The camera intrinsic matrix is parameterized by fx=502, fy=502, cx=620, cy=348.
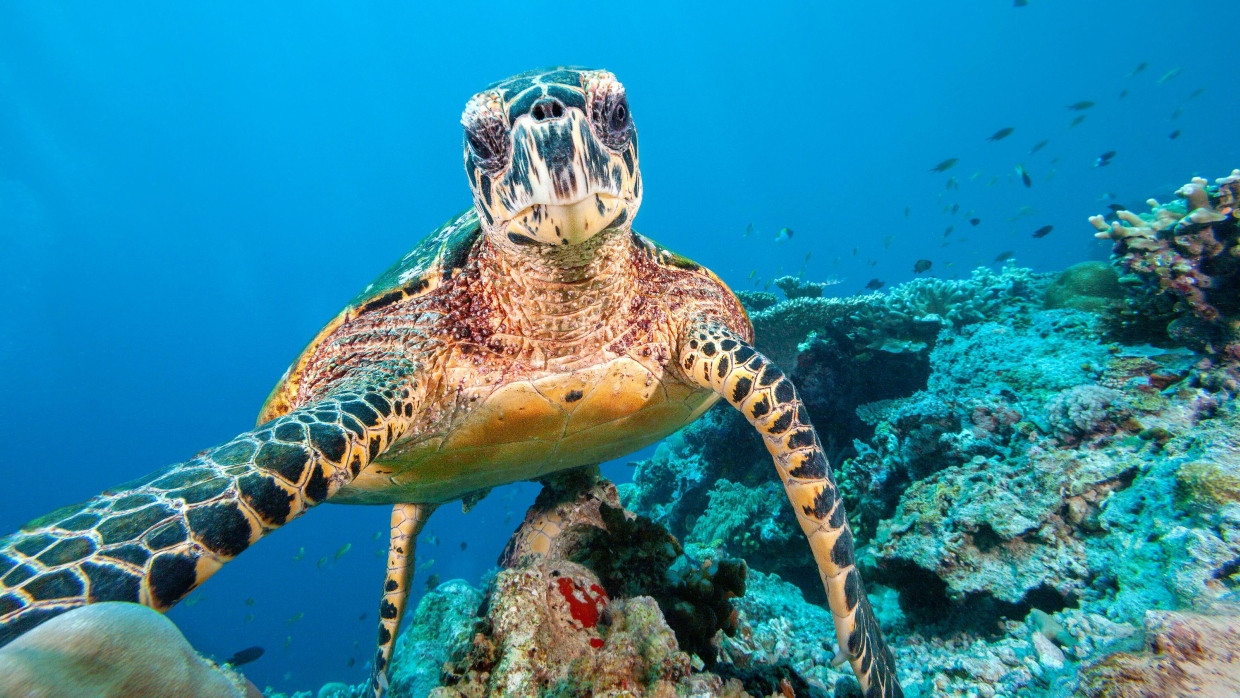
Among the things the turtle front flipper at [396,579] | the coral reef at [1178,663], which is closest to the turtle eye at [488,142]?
the coral reef at [1178,663]

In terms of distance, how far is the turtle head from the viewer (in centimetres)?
161

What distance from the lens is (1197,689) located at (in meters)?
1.12

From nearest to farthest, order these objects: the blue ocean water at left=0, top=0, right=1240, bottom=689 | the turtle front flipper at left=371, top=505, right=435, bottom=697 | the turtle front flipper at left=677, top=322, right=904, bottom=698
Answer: the turtle front flipper at left=677, top=322, right=904, bottom=698, the turtle front flipper at left=371, top=505, right=435, bottom=697, the blue ocean water at left=0, top=0, right=1240, bottom=689

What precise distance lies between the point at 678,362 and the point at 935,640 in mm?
1779

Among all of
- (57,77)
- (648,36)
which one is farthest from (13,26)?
(648,36)

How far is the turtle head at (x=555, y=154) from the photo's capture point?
161 cm

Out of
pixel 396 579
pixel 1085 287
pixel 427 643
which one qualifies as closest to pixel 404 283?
pixel 396 579

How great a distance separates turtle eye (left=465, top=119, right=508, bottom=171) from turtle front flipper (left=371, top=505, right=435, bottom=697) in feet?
9.53

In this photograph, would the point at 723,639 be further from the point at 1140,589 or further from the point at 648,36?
the point at 648,36

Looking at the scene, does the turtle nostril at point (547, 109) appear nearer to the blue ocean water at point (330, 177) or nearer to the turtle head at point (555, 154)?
the turtle head at point (555, 154)

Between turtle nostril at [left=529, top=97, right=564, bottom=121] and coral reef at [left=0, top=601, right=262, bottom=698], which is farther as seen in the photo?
turtle nostril at [left=529, top=97, right=564, bottom=121]

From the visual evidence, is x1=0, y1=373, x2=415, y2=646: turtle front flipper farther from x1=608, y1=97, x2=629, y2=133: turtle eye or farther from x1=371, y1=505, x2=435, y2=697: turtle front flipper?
x1=371, y1=505, x2=435, y2=697: turtle front flipper

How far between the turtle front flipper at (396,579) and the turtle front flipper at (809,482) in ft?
8.50

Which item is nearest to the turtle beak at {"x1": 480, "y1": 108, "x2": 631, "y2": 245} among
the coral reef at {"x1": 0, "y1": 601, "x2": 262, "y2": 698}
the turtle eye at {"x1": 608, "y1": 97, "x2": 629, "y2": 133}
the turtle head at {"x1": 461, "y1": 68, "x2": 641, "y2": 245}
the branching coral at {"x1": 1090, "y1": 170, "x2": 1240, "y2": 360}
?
the turtle head at {"x1": 461, "y1": 68, "x2": 641, "y2": 245}
